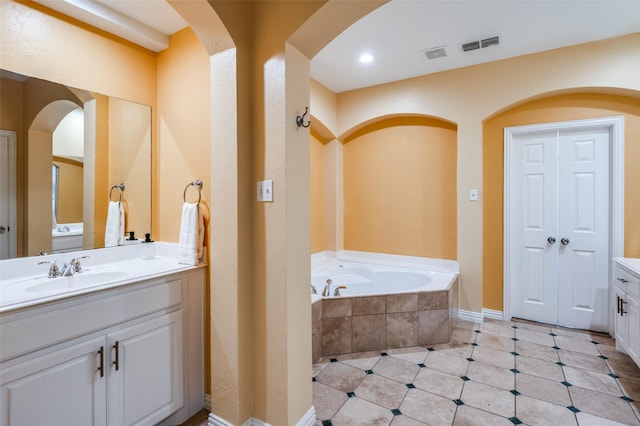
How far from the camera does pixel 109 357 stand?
1.45 m

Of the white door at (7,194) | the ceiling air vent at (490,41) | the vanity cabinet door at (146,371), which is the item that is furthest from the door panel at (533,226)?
the white door at (7,194)

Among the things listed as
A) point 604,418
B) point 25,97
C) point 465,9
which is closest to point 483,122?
point 465,9

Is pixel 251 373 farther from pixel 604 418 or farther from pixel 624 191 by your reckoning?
pixel 624 191

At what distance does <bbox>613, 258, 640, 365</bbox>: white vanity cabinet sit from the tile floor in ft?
0.61

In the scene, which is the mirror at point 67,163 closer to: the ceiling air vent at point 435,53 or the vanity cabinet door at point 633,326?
the ceiling air vent at point 435,53

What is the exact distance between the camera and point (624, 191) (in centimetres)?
274

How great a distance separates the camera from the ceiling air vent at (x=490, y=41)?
Answer: 8.61 ft

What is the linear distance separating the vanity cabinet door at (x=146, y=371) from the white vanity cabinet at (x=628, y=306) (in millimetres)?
3007

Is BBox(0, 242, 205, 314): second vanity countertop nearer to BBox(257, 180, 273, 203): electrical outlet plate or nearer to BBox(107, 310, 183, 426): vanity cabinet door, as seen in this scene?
BBox(107, 310, 183, 426): vanity cabinet door

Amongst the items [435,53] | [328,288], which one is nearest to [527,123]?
[435,53]

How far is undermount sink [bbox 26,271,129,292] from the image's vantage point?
1550 mm

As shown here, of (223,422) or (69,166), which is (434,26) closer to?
(69,166)

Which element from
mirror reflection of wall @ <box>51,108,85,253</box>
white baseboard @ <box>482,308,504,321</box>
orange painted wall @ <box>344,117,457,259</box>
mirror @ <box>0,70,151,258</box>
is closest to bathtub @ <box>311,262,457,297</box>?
orange painted wall @ <box>344,117,457,259</box>

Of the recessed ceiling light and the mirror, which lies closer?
the mirror
